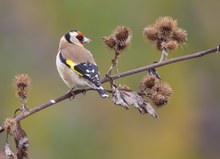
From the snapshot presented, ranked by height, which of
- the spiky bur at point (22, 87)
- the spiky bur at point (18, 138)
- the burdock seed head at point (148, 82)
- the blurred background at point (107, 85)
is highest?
the blurred background at point (107, 85)

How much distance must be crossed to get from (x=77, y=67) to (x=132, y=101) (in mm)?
1593

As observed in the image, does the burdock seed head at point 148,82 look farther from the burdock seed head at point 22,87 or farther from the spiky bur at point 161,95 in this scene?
the burdock seed head at point 22,87

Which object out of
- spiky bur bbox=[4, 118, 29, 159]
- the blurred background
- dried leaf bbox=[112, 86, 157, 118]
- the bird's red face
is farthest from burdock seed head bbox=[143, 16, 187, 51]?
the blurred background

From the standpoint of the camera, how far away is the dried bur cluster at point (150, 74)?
4.83m

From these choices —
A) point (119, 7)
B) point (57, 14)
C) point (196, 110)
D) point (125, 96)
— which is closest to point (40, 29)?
point (57, 14)

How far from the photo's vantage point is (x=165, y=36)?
5316 mm

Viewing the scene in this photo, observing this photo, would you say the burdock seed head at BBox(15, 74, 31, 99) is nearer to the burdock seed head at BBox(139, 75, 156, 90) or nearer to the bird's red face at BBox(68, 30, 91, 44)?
the burdock seed head at BBox(139, 75, 156, 90)

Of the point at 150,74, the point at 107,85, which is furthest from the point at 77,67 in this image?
the point at 107,85

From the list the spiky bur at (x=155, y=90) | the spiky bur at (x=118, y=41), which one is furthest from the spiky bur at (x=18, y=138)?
the spiky bur at (x=118, y=41)

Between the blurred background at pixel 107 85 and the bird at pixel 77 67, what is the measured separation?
8989 millimetres

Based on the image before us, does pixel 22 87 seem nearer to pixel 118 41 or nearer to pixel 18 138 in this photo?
pixel 18 138

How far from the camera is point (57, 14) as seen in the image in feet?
67.8

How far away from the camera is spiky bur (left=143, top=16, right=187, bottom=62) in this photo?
207 inches

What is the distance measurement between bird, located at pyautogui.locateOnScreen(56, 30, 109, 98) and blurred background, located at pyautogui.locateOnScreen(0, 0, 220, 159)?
8.99 m
